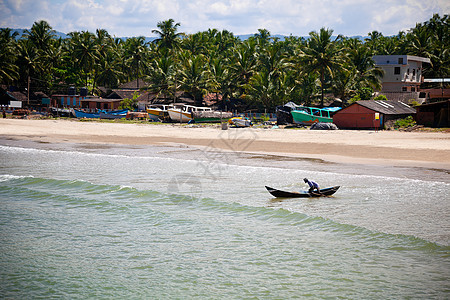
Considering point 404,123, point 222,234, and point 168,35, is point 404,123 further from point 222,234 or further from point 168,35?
point 168,35

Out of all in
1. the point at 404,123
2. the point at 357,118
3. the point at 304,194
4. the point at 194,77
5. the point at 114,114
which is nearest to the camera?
the point at 304,194

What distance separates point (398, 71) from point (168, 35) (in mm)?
38180

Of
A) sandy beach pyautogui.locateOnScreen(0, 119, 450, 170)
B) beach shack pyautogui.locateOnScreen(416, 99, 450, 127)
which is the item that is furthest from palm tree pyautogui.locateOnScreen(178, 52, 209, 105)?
beach shack pyautogui.locateOnScreen(416, 99, 450, 127)

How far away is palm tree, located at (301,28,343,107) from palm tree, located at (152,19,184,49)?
33.5m

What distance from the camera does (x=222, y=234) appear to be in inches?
493

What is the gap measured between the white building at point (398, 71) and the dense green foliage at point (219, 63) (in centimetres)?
384

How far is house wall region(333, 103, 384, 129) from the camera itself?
39219mm

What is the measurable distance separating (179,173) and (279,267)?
36.2 ft

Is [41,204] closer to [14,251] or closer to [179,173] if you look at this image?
[14,251]

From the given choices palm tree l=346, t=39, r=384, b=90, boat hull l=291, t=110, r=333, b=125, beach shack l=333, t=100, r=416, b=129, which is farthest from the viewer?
palm tree l=346, t=39, r=384, b=90

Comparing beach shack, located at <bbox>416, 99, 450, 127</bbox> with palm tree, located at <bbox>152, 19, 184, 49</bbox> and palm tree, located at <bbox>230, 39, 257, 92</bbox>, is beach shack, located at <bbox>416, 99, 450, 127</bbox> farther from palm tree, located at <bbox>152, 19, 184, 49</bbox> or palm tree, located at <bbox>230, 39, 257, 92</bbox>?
palm tree, located at <bbox>152, 19, 184, 49</bbox>

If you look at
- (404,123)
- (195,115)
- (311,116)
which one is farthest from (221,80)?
(404,123)

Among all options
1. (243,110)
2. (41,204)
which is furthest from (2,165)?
(243,110)

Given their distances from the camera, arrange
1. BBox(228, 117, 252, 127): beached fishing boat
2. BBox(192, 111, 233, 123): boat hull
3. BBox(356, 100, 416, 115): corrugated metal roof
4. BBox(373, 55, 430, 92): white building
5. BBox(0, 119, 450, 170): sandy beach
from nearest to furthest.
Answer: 1. BBox(0, 119, 450, 170): sandy beach
2. BBox(356, 100, 416, 115): corrugated metal roof
3. BBox(228, 117, 252, 127): beached fishing boat
4. BBox(192, 111, 233, 123): boat hull
5. BBox(373, 55, 430, 92): white building
